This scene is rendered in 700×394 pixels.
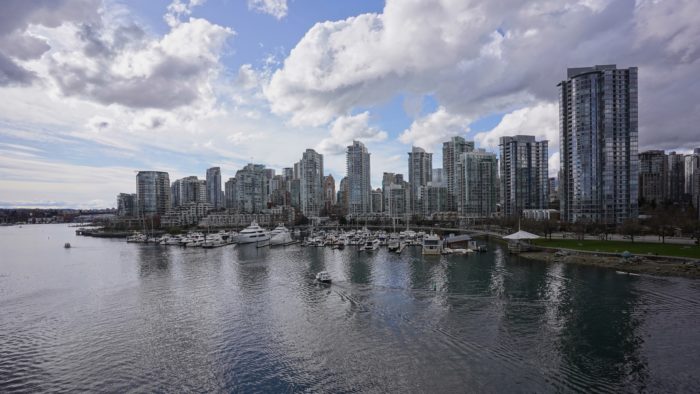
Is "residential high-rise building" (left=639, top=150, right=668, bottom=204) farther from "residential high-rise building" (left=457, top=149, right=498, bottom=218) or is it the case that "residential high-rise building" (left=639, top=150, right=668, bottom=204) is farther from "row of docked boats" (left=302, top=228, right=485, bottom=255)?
"row of docked boats" (left=302, top=228, right=485, bottom=255)

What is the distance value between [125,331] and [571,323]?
35.8m

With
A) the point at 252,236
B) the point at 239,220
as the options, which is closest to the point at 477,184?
the point at 252,236

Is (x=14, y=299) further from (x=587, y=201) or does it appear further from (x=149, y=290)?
(x=587, y=201)

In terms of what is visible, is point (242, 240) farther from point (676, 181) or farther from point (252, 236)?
point (676, 181)

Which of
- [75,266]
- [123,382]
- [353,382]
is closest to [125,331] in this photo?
[123,382]

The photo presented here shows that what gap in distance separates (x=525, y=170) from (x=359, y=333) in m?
148

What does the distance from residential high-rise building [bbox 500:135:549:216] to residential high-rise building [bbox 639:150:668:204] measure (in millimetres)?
40207

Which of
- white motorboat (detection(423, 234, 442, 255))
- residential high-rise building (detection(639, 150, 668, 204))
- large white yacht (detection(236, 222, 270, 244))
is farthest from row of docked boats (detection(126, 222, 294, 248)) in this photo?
residential high-rise building (detection(639, 150, 668, 204))

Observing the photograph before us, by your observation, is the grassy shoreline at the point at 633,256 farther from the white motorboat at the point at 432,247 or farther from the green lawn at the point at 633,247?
the white motorboat at the point at 432,247

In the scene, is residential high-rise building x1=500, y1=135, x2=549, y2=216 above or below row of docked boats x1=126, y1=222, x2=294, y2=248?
above

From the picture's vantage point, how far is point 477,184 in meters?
174

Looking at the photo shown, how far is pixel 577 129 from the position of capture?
104812 mm

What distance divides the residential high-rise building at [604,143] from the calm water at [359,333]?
6280 centimetres

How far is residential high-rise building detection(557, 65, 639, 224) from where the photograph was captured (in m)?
98.7
